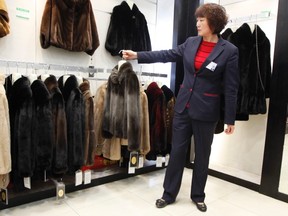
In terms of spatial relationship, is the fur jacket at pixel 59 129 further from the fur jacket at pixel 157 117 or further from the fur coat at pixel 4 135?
the fur jacket at pixel 157 117

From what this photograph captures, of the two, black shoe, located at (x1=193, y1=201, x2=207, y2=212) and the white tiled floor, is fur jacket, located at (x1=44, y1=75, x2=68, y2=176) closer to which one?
the white tiled floor

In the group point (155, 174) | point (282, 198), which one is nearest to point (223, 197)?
point (282, 198)

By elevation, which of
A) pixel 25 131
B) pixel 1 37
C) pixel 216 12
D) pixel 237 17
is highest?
pixel 237 17

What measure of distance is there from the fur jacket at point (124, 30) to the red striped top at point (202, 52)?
0.89 metres

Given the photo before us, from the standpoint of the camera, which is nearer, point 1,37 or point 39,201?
point 1,37

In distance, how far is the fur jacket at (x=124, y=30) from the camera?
102 inches

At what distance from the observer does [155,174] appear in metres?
2.86

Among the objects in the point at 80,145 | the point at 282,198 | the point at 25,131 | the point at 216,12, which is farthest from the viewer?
the point at 282,198

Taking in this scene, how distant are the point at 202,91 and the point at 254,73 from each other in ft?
2.40

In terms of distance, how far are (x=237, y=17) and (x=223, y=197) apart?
191cm

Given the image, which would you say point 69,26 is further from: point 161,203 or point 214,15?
point 161,203

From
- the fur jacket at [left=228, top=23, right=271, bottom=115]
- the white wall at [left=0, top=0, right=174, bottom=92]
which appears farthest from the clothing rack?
the white wall at [left=0, top=0, right=174, bottom=92]

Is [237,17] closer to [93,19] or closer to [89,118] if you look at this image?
[93,19]

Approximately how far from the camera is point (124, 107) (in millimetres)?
2191
